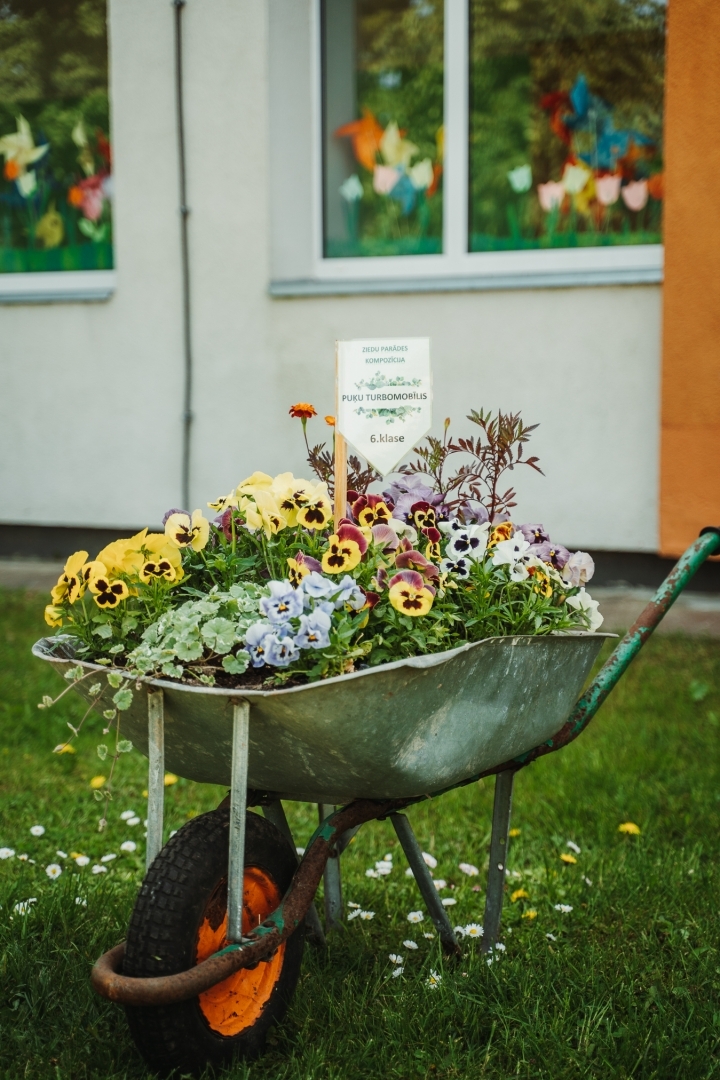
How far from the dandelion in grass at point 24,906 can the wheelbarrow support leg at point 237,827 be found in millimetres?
771

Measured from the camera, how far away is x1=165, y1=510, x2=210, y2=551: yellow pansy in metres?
1.78

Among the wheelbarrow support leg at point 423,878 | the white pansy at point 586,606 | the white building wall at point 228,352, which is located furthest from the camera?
the white building wall at point 228,352

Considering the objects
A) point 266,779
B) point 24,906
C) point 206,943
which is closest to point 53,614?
point 266,779

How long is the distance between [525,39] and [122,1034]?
4.88 m

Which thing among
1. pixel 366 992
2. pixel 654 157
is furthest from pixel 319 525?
pixel 654 157

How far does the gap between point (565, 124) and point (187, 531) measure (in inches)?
167

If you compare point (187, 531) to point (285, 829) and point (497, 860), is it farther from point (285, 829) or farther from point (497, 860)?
point (497, 860)

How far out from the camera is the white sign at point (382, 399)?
1.77 meters

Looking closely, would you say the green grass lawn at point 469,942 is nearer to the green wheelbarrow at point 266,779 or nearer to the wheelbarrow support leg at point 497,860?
the wheelbarrow support leg at point 497,860

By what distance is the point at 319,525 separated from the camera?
5.82ft

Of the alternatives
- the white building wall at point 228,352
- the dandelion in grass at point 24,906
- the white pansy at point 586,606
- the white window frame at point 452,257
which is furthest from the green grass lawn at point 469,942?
the white window frame at point 452,257

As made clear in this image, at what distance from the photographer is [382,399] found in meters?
1.79

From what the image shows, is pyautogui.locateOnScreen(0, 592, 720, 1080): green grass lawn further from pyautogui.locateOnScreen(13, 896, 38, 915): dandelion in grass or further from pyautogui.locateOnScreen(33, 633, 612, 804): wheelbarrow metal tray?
pyautogui.locateOnScreen(33, 633, 612, 804): wheelbarrow metal tray

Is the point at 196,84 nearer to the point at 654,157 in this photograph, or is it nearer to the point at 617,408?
the point at 654,157
